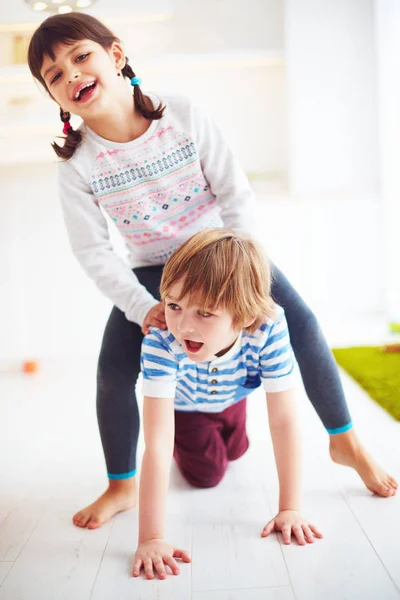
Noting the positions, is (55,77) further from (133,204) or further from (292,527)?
(292,527)

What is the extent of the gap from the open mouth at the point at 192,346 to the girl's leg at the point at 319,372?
Answer: 0.23 metres

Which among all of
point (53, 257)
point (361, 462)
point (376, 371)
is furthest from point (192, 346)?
point (53, 257)

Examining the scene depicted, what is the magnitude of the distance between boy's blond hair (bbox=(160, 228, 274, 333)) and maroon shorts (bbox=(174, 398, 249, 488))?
36 centimetres

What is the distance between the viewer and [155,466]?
0.96 meters

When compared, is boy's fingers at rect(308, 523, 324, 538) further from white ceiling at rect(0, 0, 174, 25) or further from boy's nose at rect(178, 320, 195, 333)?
white ceiling at rect(0, 0, 174, 25)

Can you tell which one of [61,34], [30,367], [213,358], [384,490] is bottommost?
[30,367]

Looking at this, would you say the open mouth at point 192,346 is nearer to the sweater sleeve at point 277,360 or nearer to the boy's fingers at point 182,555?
the sweater sleeve at point 277,360

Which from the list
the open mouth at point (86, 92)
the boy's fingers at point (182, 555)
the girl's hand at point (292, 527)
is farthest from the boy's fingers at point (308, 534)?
the open mouth at point (86, 92)

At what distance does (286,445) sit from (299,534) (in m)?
0.14

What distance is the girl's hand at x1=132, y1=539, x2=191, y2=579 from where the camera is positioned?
35.0 inches

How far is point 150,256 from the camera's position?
125cm

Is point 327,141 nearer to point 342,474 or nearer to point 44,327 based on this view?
point 44,327

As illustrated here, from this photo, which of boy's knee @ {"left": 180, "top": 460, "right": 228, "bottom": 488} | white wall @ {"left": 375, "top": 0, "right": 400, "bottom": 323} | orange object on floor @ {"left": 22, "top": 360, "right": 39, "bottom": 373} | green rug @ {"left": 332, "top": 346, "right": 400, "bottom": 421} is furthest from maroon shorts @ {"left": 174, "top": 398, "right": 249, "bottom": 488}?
white wall @ {"left": 375, "top": 0, "right": 400, "bottom": 323}

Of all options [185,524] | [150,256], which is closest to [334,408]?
[185,524]
